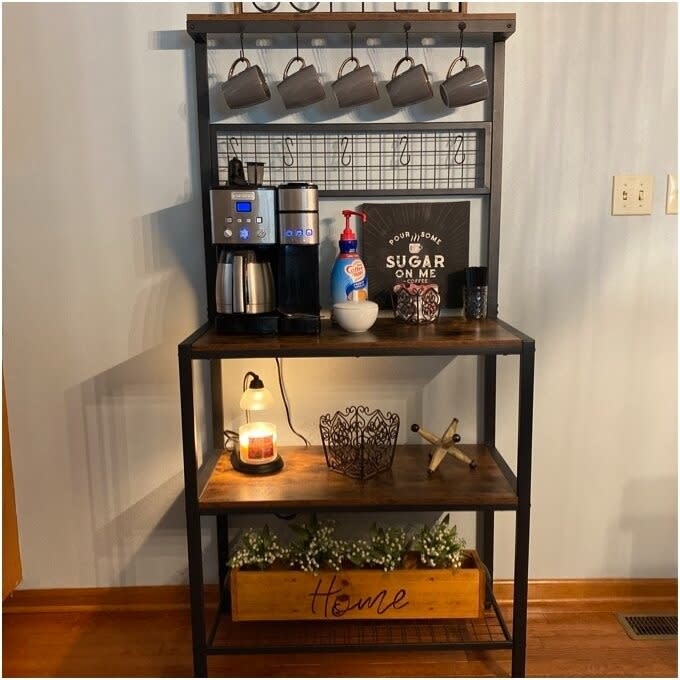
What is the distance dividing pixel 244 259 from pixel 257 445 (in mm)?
508

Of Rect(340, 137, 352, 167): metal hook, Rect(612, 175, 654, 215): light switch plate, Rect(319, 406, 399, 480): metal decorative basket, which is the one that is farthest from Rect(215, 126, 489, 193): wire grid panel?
Rect(319, 406, 399, 480): metal decorative basket

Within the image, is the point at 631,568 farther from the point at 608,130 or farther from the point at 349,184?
the point at 349,184

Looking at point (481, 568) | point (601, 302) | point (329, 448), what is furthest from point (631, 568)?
point (329, 448)

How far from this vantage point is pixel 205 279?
184cm

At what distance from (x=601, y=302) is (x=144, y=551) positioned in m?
1.56

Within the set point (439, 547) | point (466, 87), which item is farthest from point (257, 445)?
point (466, 87)

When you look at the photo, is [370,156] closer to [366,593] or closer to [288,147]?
[288,147]

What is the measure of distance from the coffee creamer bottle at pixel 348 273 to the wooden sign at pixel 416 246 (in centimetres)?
13

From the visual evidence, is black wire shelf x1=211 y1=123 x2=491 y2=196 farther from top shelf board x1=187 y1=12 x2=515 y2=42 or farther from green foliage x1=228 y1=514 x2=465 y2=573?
green foliage x1=228 y1=514 x2=465 y2=573

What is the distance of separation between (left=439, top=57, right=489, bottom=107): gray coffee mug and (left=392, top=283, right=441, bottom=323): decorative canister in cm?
47

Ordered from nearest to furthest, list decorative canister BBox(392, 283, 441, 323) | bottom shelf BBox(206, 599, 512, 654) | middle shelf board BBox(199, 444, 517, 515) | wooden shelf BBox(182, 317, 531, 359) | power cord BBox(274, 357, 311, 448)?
wooden shelf BBox(182, 317, 531, 359), middle shelf board BBox(199, 444, 517, 515), decorative canister BBox(392, 283, 441, 323), bottom shelf BBox(206, 599, 512, 654), power cord BBox(274, 357, 311, 448)

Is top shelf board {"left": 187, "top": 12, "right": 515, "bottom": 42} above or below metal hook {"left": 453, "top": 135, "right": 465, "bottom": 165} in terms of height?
above

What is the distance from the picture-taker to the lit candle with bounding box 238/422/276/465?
1741 mm

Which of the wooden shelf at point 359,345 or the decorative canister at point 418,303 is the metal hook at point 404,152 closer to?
the decorative canister at point 418,303
